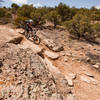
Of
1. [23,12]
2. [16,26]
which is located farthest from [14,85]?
[23,12]

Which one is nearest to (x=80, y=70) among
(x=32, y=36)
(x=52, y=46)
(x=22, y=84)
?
(x=52, y=46)

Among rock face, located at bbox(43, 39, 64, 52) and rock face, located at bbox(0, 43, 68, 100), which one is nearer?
rock face, located at bbox(0, 43, 68, 100)

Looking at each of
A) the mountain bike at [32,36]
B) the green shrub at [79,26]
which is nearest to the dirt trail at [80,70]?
the mountain bike at [32,36]

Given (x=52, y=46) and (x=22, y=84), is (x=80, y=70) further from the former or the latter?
(x=22, y=84)

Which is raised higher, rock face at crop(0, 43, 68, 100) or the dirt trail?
rock face at crop(0, 43, 68, 100)

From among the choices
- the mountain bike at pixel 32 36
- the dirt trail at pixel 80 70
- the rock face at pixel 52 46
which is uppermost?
the mountain bike at pixel 32 36

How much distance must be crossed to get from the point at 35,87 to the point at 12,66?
1142mm

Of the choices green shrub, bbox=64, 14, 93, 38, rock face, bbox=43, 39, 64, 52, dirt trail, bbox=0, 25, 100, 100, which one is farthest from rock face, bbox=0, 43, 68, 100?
green shrub, bbox=64, 14, 93, 38

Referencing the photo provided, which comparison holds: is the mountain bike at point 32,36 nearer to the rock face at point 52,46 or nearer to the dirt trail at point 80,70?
the dirt trail at point 80,70

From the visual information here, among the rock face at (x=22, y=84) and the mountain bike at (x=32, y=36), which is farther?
the mountain bike at (x=32, y=36)

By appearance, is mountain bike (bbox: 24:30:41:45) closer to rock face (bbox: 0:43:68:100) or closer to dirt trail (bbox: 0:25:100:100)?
dirt trail (bbox: 0:25:100:100)

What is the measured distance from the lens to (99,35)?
8961 millimetres

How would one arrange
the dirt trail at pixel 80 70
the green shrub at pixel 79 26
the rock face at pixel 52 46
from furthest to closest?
1. the green shrub at pixel 79 26
2. the rock face at pixel 52 46
3. the dirt trail at pixel 80 70

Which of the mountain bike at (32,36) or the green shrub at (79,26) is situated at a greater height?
the green shrub at (79,26)
